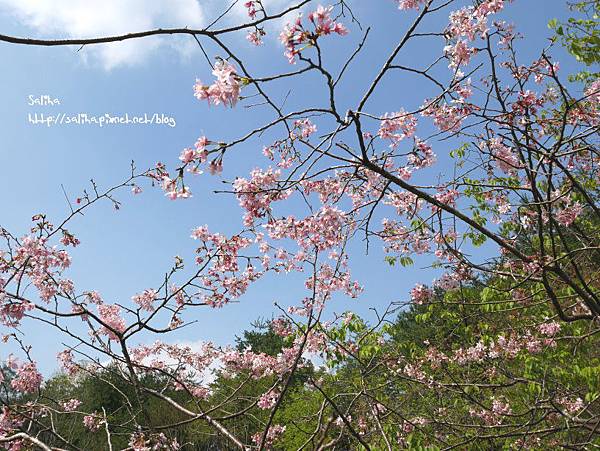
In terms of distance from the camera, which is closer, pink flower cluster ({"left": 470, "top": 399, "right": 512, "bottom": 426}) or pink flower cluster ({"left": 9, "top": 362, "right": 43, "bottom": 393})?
pink flower cluster ({"left": 9, "top": 362, "right": 43, "bottom": 393})

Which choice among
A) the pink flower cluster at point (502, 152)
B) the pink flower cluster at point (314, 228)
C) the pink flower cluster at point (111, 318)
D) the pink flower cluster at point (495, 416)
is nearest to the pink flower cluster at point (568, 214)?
the pink flower cluster at point (502, 152)

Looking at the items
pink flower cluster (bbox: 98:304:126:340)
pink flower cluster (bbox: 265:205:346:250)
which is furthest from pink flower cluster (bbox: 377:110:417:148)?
pink flower cluster (bbox: 98:304:126:340)

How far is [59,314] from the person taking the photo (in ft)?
11.1

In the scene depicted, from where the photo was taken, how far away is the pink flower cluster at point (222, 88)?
7.19 ft

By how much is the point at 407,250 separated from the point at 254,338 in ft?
74.9

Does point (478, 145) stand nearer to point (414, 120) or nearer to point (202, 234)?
point (414, 120)

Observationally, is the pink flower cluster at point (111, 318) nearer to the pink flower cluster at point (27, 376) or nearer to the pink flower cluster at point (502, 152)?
the pink flower cluster at point (27, 376)

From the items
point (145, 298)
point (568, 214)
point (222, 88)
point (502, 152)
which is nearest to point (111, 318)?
point (145, 298)

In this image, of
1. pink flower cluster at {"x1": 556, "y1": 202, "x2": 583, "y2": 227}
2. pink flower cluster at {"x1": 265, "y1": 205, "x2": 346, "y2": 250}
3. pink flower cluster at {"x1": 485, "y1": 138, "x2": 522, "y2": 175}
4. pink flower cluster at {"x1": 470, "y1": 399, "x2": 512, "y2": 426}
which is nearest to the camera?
pink flower cluster at {"x1": 265, "y1": 205, "x2": 346, "y2": 250}

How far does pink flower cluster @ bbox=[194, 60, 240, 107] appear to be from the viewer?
2191 millimetres

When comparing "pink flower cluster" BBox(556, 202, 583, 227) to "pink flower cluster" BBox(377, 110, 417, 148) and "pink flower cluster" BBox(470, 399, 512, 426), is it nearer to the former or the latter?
"pink flower cluster" BBox(377, 110, 417, 148)

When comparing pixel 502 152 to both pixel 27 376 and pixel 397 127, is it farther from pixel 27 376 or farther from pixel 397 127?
pixel 27 376

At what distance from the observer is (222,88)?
7.27 feet

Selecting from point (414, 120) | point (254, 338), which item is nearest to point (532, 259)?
point (414, 120)
